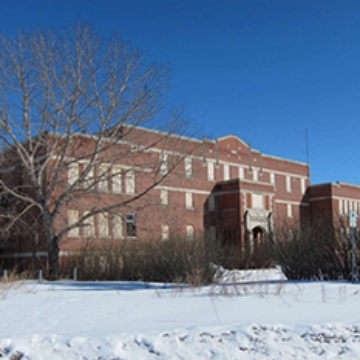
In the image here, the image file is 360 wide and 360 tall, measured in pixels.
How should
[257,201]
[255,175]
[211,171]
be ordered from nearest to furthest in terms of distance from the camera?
[257,201] < [211,171] < [255,175]

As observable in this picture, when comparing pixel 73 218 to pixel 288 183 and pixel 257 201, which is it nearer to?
pixel 257 201

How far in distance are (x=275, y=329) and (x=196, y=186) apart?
41849 millimetres

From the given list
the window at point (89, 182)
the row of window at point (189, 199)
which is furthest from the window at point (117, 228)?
the row of window at point (189, 199)

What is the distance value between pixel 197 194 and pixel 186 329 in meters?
41.9

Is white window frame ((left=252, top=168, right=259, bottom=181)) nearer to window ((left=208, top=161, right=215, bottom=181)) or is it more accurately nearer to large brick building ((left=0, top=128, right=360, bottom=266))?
large brick building ((left=0, top=128, right=360, bottom=266))

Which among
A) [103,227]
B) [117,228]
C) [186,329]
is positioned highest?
[103,227]

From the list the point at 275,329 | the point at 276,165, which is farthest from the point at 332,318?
the point at 276,165

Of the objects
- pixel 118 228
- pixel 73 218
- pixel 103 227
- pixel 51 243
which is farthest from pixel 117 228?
pixel 51 243

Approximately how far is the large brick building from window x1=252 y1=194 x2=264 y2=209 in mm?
98

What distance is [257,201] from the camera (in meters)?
50.9

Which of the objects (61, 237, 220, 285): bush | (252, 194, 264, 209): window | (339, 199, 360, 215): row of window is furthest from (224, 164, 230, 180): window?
(61, 237, 220, 285): bush

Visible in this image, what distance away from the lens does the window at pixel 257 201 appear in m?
50.5

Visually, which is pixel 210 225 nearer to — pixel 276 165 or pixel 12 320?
pixel 276 165

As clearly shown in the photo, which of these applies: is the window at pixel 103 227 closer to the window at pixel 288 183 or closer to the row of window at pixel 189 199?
the row of window at pixel 189 199
